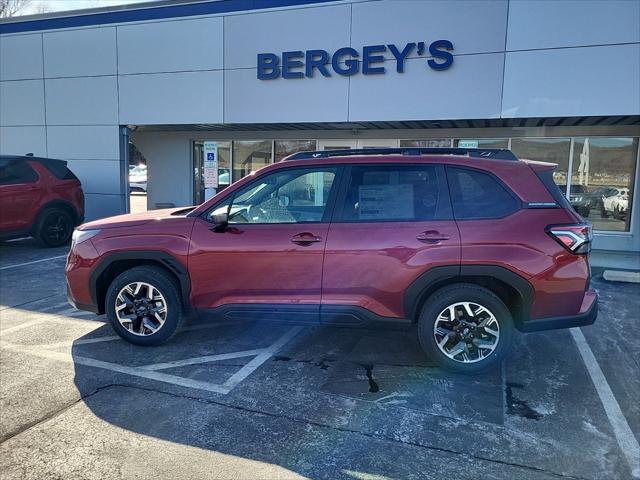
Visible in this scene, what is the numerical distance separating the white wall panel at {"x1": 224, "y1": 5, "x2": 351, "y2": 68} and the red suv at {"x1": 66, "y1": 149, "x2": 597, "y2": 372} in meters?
6.75

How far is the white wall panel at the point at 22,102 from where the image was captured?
13.2 meters

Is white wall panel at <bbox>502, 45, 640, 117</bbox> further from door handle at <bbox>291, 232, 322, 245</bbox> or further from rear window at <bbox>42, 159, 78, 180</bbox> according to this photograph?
rear window at <bbox>42, 159, 78, 180</bbox>

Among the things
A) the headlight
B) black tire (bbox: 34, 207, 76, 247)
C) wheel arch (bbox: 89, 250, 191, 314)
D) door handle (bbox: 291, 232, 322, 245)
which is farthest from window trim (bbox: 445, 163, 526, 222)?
black tire (bbox: 34, 207, 76, 247)

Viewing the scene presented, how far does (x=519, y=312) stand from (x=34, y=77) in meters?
13.9

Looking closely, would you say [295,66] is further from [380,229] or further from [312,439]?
[312,439]

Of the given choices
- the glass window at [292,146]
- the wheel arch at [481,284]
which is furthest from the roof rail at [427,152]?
the glass window at [292,146]

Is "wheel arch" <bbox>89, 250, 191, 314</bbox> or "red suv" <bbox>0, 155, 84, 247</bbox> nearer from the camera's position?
"wheel arch" <bbox>89, 250, 191, 314</bbox>

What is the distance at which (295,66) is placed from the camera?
1062 centimetres

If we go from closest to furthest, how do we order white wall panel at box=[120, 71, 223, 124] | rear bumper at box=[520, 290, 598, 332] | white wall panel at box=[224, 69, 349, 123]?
rear bumper at box=[520, 290, 598, 332] → white wall panel at box=[224, 69, 349, 123] → white wall panel at box=[120, 71, 223, 124]

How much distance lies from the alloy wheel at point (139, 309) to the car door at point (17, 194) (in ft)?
19.1

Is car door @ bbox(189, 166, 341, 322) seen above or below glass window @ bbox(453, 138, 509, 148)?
below

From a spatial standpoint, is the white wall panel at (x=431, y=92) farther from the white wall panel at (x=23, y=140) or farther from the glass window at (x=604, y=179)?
the white wall panel at (x=23, y=140)

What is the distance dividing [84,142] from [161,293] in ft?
33.1

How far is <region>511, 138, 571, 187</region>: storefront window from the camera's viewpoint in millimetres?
10898
